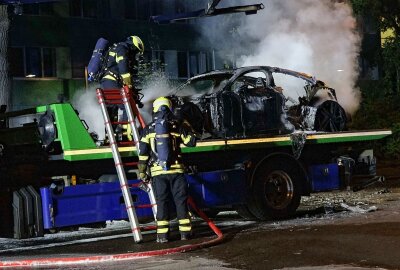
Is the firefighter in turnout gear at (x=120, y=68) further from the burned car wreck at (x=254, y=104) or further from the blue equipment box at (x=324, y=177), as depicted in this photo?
the blue equipment box at (x=324, y=177)

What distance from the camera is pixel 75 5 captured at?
3581 cm

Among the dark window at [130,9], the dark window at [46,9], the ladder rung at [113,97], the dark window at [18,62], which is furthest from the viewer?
the dark window at [130,9]

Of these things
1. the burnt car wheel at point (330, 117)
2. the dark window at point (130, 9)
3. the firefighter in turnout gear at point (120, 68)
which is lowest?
the burnt car wheel at point (330, 117)

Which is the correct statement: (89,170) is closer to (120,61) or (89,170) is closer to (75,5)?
(120,61)

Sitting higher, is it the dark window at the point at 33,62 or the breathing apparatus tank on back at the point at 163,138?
the dark window at the point at 33,62

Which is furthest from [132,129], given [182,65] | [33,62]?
[182,65]

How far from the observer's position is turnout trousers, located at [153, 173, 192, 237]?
31.9 ft

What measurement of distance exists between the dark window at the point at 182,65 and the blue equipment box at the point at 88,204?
2811 cm

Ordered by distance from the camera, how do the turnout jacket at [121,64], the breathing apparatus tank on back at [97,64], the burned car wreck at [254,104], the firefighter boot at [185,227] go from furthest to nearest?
the burned car wreck at [254,104] → the breathing apparatus tank on back at [97,64] → the turnout jacket at [121,64] → the firefighter boot at [185,227]

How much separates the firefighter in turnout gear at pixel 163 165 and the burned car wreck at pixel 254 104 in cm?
127

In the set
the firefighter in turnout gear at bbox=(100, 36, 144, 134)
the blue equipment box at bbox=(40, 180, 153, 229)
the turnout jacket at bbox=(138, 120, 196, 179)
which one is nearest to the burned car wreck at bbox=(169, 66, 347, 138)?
the firefighter in turnout gear at bbox=(100, 36, 144, 134)

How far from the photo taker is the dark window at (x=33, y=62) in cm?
3397

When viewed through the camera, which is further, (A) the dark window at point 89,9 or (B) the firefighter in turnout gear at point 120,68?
(A) the dark window at point 89,9

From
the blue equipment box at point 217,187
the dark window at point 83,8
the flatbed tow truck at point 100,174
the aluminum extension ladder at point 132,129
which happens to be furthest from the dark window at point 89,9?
the aluminum extension ladder at point 132,129
